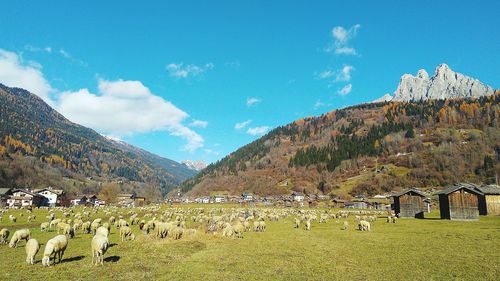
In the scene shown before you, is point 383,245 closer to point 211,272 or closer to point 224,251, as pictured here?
point 224,251

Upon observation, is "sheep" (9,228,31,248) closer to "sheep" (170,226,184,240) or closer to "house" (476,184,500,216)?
"sheep" (170,226,184,240)

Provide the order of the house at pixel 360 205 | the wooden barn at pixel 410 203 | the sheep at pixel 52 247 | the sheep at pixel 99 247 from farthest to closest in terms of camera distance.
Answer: the house at pixel 360 205 < the wooden barn at pixel 410 203 < the sheep at pixel 99 247 < the sheep at pixel 52 247

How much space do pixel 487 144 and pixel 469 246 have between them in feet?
623

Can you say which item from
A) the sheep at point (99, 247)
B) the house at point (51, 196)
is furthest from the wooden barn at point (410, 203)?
the house at point (51, 196)

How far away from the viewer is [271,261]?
19.8m

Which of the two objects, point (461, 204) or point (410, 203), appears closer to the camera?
point (461, 204)

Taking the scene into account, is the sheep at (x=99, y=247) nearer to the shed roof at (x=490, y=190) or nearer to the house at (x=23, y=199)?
the shed roof at (x=490, y=190)

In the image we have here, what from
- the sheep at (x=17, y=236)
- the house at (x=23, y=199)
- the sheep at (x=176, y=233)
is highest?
the house at (x=23, y=199)

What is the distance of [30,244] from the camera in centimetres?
1828

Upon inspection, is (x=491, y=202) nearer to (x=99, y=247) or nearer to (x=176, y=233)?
(x=176, y=233)

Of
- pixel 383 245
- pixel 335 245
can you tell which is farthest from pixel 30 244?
pixel 383 245

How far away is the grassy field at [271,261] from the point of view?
1602cm

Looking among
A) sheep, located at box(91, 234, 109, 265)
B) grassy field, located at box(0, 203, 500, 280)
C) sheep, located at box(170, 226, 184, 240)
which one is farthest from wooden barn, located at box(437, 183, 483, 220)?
sheep, located at box(91, 234, 109, 265)

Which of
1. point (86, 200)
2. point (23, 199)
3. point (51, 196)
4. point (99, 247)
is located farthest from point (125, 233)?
point (86, 200)
